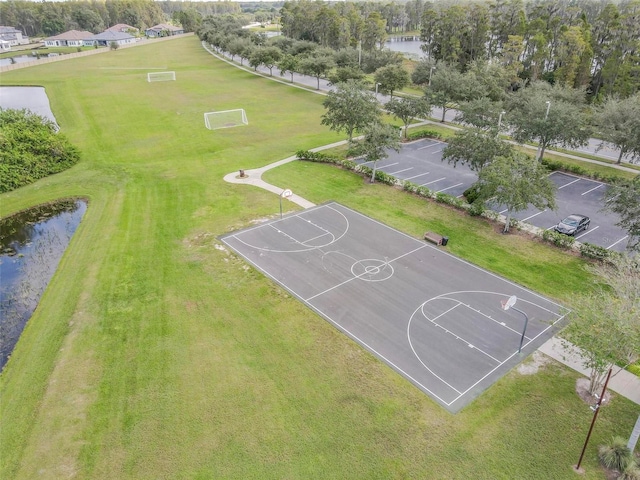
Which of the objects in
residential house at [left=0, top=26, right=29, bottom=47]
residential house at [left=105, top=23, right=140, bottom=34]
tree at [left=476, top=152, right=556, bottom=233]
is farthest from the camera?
residential house at [left=105, top=23, right=140, bottom=34]

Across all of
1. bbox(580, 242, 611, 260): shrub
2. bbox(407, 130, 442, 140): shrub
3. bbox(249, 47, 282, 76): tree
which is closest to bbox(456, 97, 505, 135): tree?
bbox(407, 130, 442, 140): shrub

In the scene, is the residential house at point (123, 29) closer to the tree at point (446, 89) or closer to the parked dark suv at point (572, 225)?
the tree at point (446, 89)

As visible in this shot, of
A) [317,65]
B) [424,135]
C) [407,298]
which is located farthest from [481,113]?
[317,65]

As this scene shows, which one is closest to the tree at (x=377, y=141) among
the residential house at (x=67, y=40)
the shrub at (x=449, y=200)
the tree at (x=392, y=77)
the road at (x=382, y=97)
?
the shrub at (x=449, y=200)

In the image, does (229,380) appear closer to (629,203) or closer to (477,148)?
(629,203)

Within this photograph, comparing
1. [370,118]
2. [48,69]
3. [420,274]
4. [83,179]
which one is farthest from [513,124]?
[48,69]

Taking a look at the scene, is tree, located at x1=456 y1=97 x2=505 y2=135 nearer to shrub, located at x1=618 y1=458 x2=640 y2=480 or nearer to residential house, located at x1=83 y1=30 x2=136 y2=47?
shrub, located at x1=618 y1=458 x2=640 y2=480
